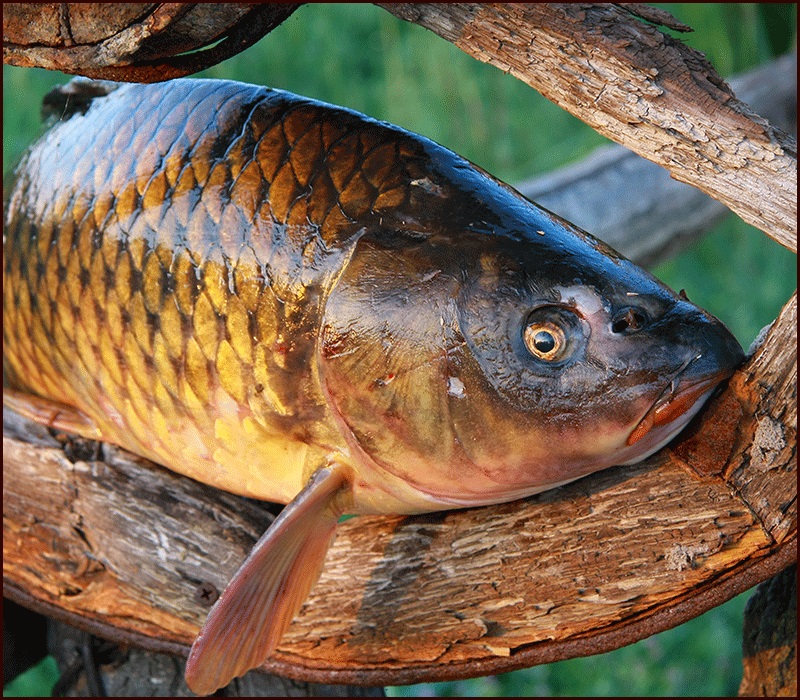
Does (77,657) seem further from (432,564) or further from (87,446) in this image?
(432,564)

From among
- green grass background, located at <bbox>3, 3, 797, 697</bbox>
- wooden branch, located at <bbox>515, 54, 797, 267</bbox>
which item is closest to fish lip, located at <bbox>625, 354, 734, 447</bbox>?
wooden branch, located at <bbox>515, 54, 797, 267</bbox>

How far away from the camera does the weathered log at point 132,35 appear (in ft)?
2.78

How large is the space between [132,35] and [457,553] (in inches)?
23.1

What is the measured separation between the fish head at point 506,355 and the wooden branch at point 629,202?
3.61 ft

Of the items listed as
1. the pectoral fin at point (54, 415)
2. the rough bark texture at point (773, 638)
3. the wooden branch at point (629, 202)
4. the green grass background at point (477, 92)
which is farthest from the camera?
the green grass background at point (477, 92)

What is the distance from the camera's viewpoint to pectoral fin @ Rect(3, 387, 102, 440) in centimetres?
130

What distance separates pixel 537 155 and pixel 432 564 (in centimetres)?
263

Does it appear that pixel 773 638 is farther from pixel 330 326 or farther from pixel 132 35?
pixel 132 35

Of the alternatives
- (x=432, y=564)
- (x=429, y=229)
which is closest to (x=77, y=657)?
(x=432, y=564)

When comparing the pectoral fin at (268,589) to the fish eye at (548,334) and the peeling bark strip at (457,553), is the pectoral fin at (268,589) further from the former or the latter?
the fish eye at (548,334)

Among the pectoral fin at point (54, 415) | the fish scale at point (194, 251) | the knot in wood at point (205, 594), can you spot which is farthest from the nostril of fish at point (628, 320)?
the pectoral fin at point (54, 415)

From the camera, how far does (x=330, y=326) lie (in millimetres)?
979

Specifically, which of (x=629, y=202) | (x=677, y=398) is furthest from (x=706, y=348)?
(x=629, y=202)

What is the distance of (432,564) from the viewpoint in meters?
1.09
